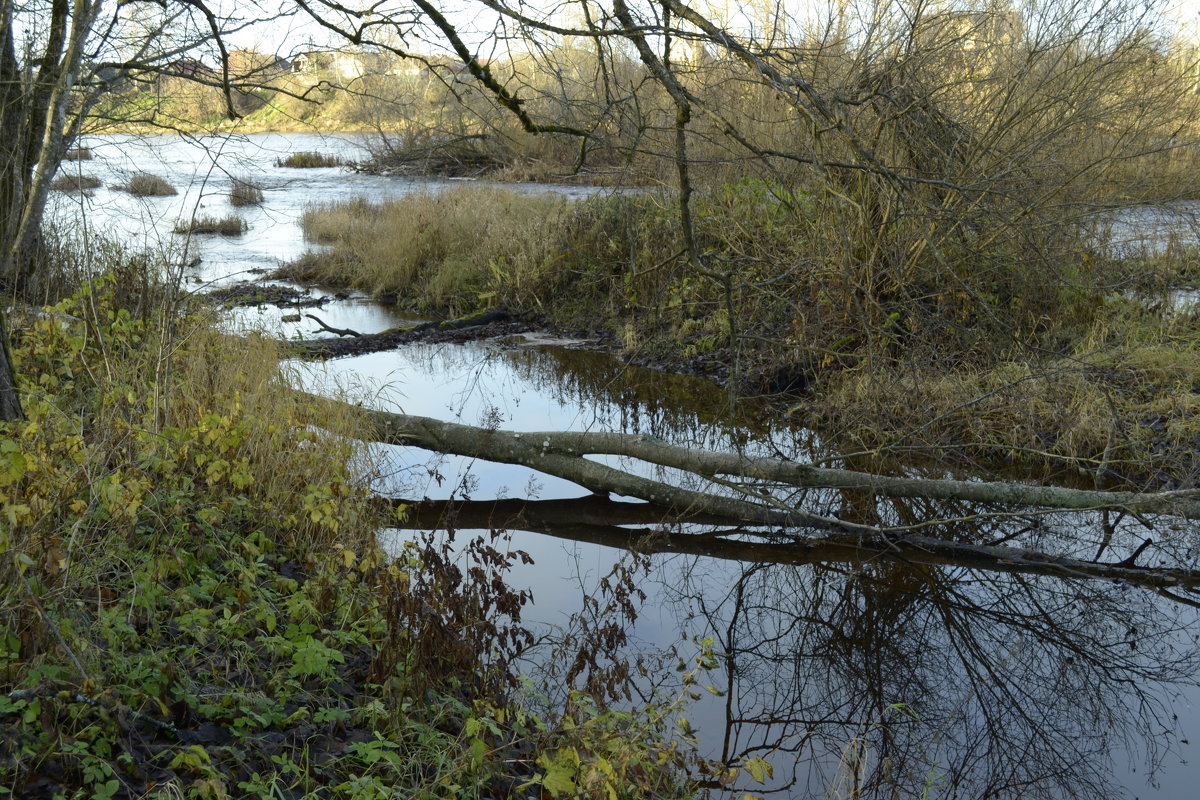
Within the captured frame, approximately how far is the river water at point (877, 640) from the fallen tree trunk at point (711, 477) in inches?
9.1

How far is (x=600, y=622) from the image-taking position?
5.45m

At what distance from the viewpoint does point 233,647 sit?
13.0 ft

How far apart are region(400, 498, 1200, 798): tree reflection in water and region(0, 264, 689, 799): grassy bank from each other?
0.98m

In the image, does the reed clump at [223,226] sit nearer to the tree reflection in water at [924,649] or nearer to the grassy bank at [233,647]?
the tree reflection in water at [924,649]

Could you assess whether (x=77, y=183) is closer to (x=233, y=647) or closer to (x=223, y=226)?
(x=233, y=647)

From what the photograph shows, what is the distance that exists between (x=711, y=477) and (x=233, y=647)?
11.3ft

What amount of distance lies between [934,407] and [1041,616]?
9.13 feet

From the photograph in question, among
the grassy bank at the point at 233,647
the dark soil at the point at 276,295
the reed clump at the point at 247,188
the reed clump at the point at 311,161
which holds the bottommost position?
the grassy bank at the point at 233,647

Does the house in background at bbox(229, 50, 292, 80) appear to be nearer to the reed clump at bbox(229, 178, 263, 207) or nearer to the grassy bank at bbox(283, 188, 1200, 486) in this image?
the reed clump at bbox(229, 178, 263, 207)

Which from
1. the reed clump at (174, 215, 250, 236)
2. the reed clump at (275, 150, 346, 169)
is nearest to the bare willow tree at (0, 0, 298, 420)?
the reed clump at (174, 215, 250, 236)

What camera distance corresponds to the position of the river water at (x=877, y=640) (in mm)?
4426

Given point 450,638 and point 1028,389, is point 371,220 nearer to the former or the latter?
point 1028,389

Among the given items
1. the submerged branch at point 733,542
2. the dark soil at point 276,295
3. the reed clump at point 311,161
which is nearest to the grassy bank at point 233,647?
the submerged branch at point 733,542

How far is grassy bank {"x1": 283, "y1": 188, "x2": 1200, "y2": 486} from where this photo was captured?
770 cm
